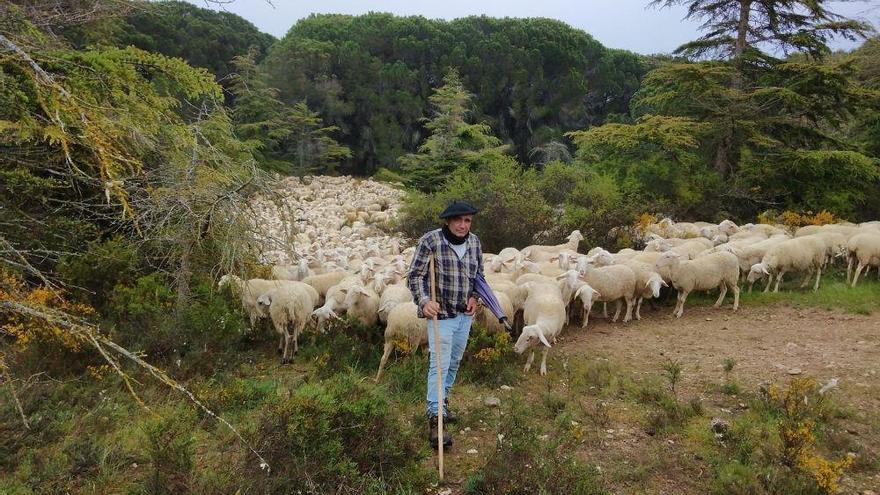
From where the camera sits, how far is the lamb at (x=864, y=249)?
9102 millimetres

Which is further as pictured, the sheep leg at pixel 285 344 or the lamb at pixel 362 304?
the lamb at pixel 362 304

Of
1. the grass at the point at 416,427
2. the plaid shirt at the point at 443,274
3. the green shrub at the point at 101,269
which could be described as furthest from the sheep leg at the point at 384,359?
the green shrub at the point at 101,269

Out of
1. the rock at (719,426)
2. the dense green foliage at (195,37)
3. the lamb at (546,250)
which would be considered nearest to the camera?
the rock at (719,426)

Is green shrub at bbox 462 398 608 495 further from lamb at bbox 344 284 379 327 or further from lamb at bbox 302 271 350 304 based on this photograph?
lamb at bbox 302 271 350 304

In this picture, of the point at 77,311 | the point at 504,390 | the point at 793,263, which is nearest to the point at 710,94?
the point at 793,263

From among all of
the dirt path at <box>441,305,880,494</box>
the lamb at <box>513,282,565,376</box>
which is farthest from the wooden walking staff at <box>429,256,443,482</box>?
the lamb at <box>513,282,565,376</box>

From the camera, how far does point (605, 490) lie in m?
3.59

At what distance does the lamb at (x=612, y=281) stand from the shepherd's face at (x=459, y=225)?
438 cm

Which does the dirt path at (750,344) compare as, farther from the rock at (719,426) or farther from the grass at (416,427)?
the rock at (719,426)

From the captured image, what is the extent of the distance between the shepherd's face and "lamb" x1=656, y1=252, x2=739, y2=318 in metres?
5.82

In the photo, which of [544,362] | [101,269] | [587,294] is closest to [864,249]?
[587,294]

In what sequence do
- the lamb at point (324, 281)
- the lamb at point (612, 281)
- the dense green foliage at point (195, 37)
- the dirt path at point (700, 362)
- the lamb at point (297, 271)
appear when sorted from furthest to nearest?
the dense green foliage at point (195, 37), the lamb at point (297, 271), the lamb at point (324, 281), the lamb at point (612, 281), the dirt path at point (700, 362)

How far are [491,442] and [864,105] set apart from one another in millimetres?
16271

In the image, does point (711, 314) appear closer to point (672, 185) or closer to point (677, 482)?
point (677, 482)
